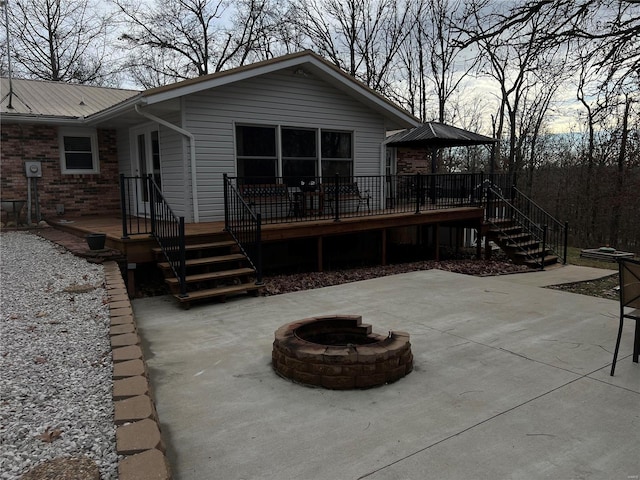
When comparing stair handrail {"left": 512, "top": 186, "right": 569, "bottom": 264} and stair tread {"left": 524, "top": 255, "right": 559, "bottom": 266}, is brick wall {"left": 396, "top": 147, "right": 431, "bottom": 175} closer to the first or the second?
stair handrail {"left": 512, "top": 186, "right": 569, "bottom": 264}

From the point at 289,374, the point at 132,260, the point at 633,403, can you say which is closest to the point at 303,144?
the point at 132,260

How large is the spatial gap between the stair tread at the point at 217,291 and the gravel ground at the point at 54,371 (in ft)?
3.54

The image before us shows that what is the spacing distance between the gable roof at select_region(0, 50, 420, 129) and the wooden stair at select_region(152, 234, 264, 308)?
2640 millimetres

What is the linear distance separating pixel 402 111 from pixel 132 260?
266 inches

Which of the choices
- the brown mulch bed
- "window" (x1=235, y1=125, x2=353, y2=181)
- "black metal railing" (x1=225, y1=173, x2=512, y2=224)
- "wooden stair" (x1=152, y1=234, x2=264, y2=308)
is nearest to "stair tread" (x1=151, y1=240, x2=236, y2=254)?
"wooden stair" (x1=152, y1=234, x2=264, y2=308)

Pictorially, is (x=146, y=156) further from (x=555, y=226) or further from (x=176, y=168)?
(x=555, y=226)

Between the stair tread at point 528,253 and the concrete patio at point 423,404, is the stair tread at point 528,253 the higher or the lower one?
the higher one

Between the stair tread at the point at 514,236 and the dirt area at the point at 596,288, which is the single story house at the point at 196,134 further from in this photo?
the dirt area at the point at 596,288

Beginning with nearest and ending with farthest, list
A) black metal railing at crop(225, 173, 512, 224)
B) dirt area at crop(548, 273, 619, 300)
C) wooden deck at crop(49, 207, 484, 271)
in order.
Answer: wooden deck at crop(49, 207, 484, 271) < dirt area at crop(548, 273, 619, 300) < black metal railing at crop(225, 173, 512, 224)

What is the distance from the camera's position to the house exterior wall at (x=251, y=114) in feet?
27.2

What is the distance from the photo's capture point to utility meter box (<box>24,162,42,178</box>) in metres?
9.91

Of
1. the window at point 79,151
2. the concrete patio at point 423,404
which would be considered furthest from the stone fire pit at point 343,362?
the window at point 79,151

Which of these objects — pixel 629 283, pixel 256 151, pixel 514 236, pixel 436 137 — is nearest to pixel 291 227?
pixel 256 151

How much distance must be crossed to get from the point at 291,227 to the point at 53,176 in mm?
6330
